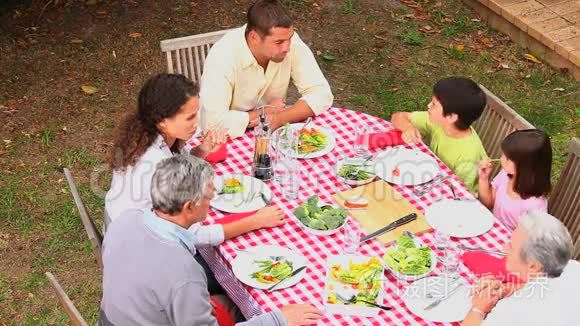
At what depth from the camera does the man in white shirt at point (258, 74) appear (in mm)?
4422

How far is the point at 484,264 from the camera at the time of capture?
3482mm

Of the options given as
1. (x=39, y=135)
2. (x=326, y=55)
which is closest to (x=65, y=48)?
(x=39, y=135)

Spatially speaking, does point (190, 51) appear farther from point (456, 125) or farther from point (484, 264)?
point (484, 264)

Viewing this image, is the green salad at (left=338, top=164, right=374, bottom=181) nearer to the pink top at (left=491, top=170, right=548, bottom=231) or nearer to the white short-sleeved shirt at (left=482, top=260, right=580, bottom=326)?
the pink top at (left=491, top=170, right=548, bottom=231)

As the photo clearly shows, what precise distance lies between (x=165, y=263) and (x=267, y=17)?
192 centimetres

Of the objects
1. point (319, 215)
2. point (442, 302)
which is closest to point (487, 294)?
point (442, 302)

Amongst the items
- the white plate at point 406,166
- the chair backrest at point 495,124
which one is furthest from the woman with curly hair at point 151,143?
the chair backrest at point 495,124

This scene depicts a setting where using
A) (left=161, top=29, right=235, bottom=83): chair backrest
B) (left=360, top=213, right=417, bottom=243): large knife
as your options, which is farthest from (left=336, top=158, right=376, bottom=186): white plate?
(left=161, top=29, right=235, bottom=83): chair backrest

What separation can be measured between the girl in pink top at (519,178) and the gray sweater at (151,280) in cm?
154

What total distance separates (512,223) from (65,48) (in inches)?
183

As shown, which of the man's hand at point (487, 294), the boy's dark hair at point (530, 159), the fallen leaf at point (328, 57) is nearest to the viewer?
the man's hand at point (487, 294)

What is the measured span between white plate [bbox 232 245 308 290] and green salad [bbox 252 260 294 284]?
2 cm

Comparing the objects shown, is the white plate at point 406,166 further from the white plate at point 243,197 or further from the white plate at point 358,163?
the white plate at point 243,197

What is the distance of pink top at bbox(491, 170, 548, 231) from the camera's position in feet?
12.9
